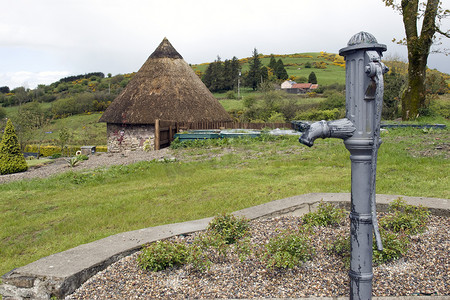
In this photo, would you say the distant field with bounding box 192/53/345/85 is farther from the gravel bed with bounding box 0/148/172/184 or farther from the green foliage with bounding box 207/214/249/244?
the green foliage with bounding box 207/214/249/244

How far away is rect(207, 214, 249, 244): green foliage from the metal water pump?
163 centimetres

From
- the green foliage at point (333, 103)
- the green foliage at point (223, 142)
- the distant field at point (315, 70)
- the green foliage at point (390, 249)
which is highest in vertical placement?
the distant field at point (315, 70)

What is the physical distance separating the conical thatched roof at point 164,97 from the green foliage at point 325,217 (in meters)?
15.3

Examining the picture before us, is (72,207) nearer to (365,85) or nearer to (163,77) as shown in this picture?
(365,85)

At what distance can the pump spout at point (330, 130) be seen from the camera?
2.40 m

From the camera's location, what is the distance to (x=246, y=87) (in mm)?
67938

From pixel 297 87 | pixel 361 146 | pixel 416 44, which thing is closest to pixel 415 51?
pixel 416 44

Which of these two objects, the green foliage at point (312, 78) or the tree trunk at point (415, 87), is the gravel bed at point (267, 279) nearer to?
the tree trunk at point (415, 87)

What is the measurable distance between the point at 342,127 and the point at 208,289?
5.64 feet

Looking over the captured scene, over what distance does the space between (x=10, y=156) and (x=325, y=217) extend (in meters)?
15.1

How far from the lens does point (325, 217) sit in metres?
4.31

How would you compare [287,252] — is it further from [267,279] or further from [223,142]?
[223,142]

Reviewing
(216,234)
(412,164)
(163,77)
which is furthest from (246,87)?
(216,234)

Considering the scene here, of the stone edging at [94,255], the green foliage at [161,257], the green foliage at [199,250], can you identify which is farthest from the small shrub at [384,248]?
the green foliage at [161,257]
